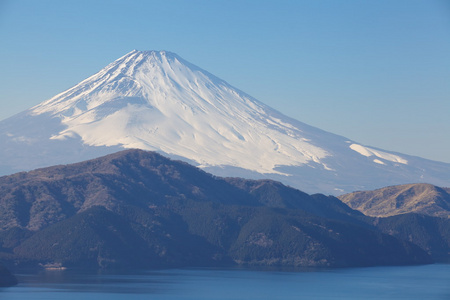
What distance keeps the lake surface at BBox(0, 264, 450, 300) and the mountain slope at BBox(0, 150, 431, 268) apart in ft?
36.8

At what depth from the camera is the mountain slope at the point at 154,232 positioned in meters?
154

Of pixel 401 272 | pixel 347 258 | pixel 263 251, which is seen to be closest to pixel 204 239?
pixel 263 251

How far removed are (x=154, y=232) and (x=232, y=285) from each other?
4257cm

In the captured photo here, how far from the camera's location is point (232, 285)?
126m

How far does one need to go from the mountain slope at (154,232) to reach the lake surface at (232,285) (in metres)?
11.2

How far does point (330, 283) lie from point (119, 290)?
30.7m

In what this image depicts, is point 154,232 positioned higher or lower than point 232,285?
higher

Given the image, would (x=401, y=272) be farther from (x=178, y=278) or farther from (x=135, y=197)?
(x=135, y=197)

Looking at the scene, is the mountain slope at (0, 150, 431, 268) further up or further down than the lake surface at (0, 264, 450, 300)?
further up

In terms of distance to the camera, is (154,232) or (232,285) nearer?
(232,285)

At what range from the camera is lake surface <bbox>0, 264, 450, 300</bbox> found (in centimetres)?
11238

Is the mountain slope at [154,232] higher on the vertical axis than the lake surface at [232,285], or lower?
higher

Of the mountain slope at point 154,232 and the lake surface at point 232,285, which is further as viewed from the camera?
the mountain slope at point 154,232

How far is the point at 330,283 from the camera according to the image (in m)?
131
